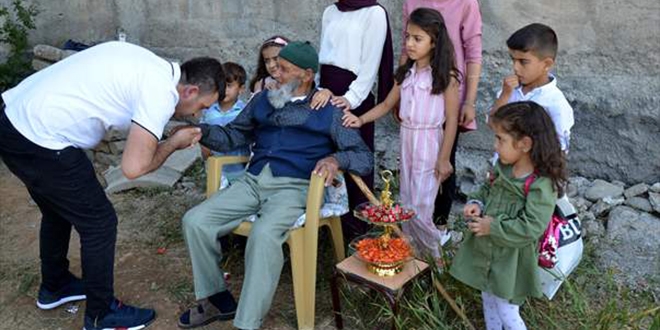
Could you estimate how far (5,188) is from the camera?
532 cm

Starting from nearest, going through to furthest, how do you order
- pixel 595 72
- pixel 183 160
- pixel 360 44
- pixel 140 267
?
pixel 360 44
pixel 140 267
pixel 595 72
pixel 183 160

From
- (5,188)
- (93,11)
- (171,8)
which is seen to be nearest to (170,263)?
(5,188)

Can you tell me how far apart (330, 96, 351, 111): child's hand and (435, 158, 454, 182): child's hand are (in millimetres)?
541

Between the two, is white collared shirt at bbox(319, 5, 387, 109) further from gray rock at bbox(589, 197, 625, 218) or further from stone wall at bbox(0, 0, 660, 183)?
gray rock at bbox(589, 197, 625, 218)

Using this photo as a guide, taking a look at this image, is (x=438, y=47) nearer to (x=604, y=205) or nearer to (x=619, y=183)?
(x=604, y=205)

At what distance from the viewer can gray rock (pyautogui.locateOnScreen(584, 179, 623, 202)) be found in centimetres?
431

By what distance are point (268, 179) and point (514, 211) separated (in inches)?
51.7

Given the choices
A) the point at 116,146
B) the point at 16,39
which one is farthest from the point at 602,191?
the point at 16,39

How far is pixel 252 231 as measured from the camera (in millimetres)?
3150

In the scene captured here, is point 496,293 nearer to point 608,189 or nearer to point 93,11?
point 608,189

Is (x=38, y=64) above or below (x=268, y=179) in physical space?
below

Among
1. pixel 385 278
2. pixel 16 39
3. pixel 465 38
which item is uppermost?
pixel 465 38

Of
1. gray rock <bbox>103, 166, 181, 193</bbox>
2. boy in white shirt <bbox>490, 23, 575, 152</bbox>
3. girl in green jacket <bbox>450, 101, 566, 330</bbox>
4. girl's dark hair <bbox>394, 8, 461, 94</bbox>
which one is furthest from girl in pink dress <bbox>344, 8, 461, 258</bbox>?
gray rock <bbox>103, 166, 181, 193</bbox>

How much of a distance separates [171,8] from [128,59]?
10.7ft
